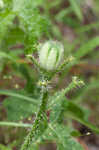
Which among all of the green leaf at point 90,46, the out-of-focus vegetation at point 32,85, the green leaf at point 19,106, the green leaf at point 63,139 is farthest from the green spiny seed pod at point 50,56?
the green leaf at point 90,46

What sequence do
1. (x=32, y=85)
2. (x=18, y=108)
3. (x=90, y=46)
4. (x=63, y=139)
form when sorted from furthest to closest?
(x=90, y=46)
(x=32, y=85)
(x=18, y=108)
(x=63, y=139)

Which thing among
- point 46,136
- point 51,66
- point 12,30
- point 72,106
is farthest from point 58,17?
point 51,66

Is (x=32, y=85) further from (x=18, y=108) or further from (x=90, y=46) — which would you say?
(x=90, y=46)

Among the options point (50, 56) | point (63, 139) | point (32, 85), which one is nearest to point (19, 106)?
point (32, 85)

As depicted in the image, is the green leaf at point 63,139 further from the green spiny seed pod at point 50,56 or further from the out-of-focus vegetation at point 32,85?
the green spiny seed pod at point 50,56

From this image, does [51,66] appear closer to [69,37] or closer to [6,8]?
[6,8]

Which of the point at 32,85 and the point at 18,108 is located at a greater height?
the point at 32,85

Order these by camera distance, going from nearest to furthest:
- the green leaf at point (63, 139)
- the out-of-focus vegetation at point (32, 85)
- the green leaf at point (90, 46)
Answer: the green leaf at point (63, 139) < the out-of-focus vegetation at point (32, 85) < the green leaf at point (90, 46)

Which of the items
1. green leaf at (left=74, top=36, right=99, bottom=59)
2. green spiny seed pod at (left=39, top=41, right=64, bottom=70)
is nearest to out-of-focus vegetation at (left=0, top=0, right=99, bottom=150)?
green leaf at (left=74, top=36, right=99, bottom=59)

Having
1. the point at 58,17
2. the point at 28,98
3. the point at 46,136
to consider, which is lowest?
the point at 46,136

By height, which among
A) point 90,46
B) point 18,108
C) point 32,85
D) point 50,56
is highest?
point 90,46

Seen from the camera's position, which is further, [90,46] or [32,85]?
[90,46]
